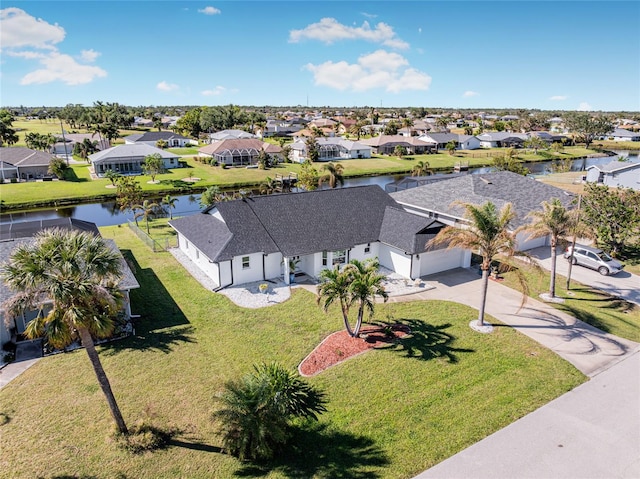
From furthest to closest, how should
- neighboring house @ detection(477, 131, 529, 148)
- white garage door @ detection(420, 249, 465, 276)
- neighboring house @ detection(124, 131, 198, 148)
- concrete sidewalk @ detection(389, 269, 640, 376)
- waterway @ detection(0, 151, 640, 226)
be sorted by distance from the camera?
1. neighboring house @ detection(477, 131, 529, 148)
2. neighboring house @ detection(124, 131, 198, 148)
3. waterway @ detection(0, 151, 640, 226)
4. white garage door @ detection(420, 249, 465, 276)
5. concrete sidewalk @ detection(389, 269, 640, 376)

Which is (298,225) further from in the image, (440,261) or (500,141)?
(500,141)

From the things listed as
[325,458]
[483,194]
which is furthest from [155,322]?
[483,194]

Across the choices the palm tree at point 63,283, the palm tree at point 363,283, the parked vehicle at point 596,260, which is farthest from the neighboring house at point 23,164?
the parked vehicle at point 596,260

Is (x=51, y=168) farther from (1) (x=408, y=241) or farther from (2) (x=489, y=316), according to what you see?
(2) (x=489, y=316)

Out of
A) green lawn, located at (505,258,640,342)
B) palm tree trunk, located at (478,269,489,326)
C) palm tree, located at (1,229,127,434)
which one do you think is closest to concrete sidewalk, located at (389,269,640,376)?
green lawn, located at (505,258,640,342)

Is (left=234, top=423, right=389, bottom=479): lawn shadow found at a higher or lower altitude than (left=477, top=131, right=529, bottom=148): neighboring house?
lower

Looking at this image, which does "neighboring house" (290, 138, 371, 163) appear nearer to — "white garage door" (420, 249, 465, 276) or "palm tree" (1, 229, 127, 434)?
"white garage door" (420, 249, 465, 276)
